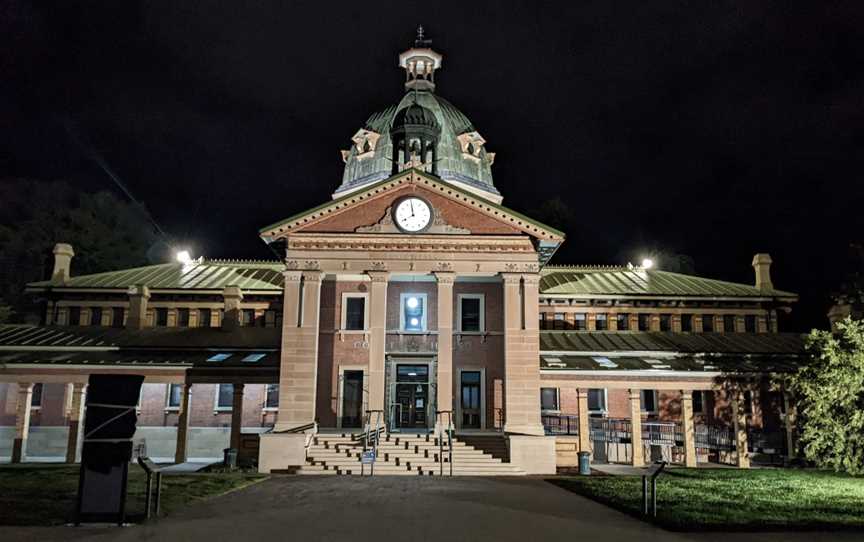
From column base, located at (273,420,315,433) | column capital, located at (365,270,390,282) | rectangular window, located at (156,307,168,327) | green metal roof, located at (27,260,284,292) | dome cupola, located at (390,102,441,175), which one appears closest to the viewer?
column base, located at (273,420,315,433)

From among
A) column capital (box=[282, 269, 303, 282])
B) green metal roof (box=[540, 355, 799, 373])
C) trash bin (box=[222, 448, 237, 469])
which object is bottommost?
trash bin (box=[222, 448, 237, 469])

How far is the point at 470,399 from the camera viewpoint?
32.2 meters

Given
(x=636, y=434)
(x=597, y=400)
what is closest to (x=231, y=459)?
(x=636, y=434)

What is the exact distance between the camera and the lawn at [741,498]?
1329 cm

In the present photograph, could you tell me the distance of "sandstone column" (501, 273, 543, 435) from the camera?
27.7m

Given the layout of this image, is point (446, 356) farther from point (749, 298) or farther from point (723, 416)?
point (749, 298)

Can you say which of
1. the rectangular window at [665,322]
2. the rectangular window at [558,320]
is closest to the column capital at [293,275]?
the rectangular window at [558,320]

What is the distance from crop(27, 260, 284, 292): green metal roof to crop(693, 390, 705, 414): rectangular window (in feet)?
79.2

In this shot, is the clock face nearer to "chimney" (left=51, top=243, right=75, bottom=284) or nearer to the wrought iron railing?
the wrought iron railing

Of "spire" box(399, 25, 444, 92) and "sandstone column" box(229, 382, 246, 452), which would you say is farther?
"spire" box(399, 25, 444, 92)

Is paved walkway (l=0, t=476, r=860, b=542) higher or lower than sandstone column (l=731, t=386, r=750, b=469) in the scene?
lower

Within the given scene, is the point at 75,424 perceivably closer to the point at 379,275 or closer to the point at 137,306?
the point at 137,306

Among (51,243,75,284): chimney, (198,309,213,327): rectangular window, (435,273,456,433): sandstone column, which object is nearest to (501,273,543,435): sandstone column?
(435,273,456,433): sandstone column

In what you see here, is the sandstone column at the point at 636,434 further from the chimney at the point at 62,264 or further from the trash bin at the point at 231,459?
the chimney at the point at 62,264
